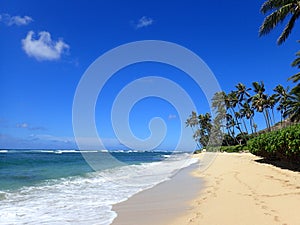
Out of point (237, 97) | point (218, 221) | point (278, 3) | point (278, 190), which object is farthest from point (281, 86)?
point (218, 221)

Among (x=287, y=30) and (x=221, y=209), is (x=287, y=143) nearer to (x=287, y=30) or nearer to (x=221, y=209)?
(x=287, y=30)

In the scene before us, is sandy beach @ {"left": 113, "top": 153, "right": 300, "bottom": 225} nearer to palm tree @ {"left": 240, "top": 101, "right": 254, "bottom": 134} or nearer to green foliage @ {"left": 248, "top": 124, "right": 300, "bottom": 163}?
green foliage @ {"left": 248, "top": 124, "right": 300, "bottom": 163}

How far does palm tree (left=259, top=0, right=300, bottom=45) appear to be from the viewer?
16859 millimetres

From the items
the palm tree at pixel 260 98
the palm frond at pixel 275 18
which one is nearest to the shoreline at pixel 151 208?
the palm frond at pixel 275 18

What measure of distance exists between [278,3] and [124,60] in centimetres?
1012

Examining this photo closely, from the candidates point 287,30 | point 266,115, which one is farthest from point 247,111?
point 287,30

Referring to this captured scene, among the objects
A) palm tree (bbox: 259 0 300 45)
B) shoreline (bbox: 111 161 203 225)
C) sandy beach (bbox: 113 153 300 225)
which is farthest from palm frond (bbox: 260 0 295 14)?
shoreline (bbox: 111 161 203 225)

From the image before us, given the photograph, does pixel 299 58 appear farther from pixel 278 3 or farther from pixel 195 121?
pixel 195 121

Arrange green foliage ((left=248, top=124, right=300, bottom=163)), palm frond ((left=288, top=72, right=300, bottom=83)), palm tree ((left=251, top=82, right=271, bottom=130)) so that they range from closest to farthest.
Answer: green foliage ((left=248, top=124, right=300, bottom=163)), palm frond ((left=288, top=72, right=300, bottom=83)), palm tree ((left=251, top=82, right=271, bottom=130))

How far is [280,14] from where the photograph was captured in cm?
1681

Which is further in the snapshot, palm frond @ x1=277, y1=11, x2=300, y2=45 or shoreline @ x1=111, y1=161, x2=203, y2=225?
palm frond @ x1=277, y1=11, x2=300, y2=45

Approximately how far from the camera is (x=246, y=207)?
23.2ft

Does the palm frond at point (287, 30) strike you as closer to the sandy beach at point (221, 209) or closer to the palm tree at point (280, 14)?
the palm tree at point (280, 14)

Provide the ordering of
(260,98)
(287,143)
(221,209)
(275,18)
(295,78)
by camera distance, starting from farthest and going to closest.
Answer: (260,98)
(295,78)
(275,18)
(287,143)
(221,209)
